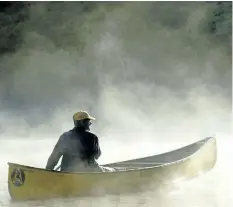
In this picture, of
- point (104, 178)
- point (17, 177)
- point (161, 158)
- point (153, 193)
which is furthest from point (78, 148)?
point (161, 158)

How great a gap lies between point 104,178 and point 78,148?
16 cm

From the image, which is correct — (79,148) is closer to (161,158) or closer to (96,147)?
(96,147)

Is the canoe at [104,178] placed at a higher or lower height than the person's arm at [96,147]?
lower

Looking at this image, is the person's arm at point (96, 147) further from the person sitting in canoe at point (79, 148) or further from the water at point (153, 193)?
the water at point (153, 193)

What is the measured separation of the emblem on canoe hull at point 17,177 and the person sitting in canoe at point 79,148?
0.49 ft

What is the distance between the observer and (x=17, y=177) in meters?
1.95

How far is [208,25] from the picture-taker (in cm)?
230

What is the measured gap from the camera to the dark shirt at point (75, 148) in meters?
2.04

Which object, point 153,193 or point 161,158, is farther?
point 161,158

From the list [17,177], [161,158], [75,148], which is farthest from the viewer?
[161,158]

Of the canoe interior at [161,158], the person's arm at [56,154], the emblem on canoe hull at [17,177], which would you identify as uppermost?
the canoe interior at [161,158]

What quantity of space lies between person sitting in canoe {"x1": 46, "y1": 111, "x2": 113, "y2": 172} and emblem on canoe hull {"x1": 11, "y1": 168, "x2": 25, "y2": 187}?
149 mm

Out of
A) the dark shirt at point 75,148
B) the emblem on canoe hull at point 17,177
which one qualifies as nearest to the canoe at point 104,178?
the emblem on canoe hull at point 17,177

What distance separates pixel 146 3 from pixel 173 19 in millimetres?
133
